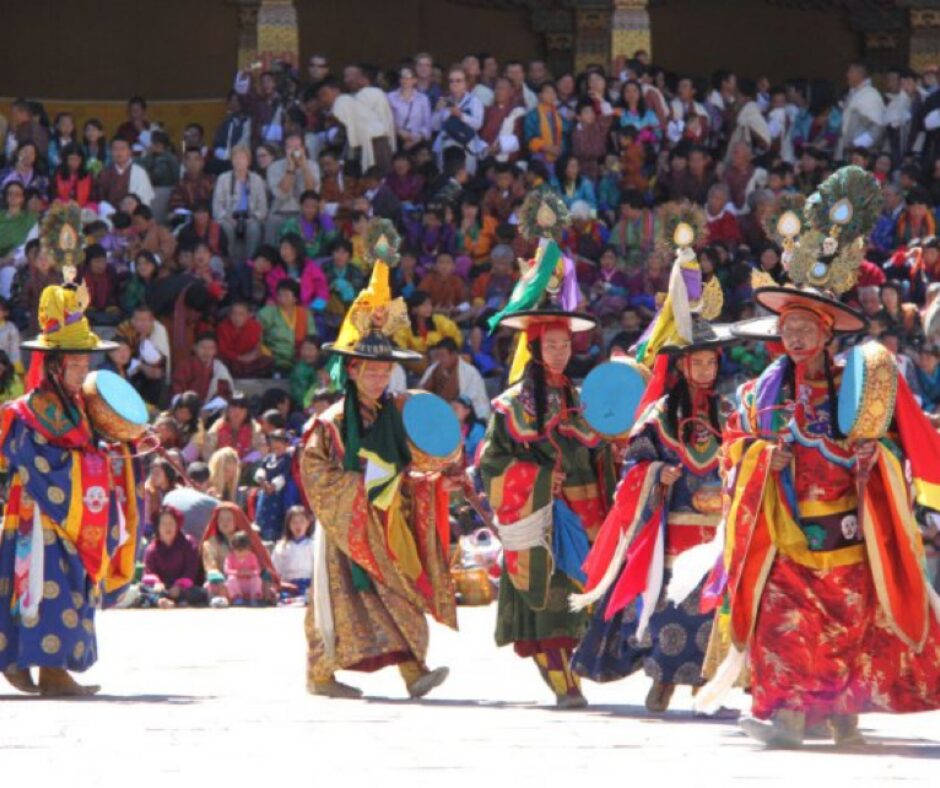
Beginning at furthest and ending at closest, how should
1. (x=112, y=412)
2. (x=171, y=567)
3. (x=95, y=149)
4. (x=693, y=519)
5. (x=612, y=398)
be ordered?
(x=95, y=149), (x=171, y=567), (x=112, y=412), (x=612, y=398), (x=693, y=519)

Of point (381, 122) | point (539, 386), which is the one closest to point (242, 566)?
point (381, 122)

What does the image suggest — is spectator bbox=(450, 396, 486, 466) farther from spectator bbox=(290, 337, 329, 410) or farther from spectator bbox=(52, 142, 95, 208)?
spectator bbox=(52, 142, 95, 208)

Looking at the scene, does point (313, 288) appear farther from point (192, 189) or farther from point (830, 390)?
point (830, 390)

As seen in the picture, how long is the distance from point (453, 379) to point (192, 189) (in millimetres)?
3404

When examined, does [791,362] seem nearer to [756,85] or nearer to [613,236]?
[613,236]

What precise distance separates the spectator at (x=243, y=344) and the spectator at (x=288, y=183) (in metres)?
1.29

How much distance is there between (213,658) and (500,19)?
15221 millimetres

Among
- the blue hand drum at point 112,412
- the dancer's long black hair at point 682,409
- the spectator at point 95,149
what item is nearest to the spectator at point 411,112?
the spectator at point 95,149

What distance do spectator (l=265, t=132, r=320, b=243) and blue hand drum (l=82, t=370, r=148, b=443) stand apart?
9442mm

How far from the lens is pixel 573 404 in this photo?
1158 cm

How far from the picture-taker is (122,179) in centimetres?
2131

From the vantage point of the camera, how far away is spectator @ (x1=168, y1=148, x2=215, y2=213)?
70.3 feet

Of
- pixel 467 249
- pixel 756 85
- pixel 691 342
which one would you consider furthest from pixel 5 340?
pixel 691 342

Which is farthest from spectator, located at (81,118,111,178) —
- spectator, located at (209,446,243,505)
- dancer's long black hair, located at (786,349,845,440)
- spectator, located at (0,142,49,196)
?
dancer's long black hair, located at (786,349,845,440)
